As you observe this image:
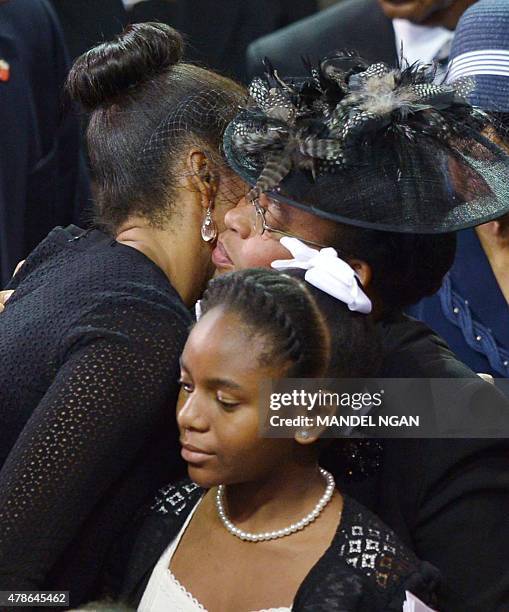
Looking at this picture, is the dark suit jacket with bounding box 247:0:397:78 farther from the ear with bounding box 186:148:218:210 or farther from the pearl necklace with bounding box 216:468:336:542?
the pearl necklace with bounding box 216:468:336:542

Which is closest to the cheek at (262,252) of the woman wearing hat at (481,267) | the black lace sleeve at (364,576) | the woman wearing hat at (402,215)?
the woman wearing hat at (402,215)

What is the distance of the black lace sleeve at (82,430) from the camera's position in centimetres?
170

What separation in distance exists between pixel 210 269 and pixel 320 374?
0.53 m

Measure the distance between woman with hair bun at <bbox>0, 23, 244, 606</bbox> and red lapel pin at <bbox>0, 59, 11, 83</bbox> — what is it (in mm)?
1157

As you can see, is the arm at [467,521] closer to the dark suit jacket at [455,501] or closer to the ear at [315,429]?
the dark suit jacket at [455,501]

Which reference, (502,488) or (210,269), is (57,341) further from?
(502,488)

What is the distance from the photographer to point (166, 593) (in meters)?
1.68

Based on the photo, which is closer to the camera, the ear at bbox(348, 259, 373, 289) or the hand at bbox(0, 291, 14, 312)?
the ear at bbox(348, 259, 373, 289)

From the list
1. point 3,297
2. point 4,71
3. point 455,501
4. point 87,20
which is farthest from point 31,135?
point 455,501

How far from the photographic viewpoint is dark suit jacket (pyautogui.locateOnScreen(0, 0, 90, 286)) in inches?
128

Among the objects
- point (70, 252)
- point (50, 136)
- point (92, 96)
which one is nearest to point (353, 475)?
point (70, 252)

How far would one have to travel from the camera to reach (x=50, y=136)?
11.1ft

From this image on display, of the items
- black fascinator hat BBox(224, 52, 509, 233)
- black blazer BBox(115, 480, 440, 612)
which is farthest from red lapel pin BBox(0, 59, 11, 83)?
black blazer BBox(115, 480, 440, 612)

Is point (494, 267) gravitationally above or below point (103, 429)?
below
